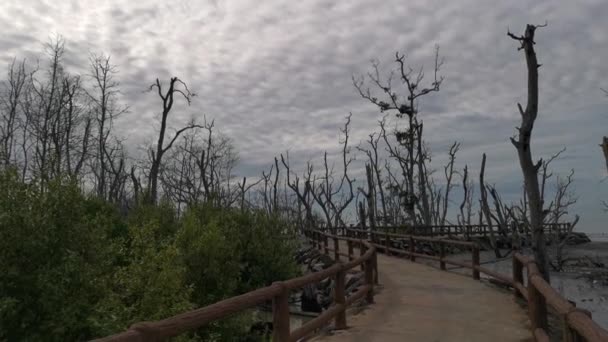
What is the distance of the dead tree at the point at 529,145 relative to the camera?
1381 cm

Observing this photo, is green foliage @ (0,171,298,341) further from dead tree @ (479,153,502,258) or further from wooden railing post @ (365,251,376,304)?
dead tree @ (479,153,502,258)

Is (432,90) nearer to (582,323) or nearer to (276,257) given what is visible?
(276,257)

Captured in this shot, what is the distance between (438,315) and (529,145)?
23.2 ft

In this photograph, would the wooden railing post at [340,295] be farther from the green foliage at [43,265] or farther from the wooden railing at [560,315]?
the green foliage at [43,265]

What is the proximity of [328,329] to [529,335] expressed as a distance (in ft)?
9.18

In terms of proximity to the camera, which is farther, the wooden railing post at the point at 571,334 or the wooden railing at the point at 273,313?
the wooden railing post at the point at 571,334

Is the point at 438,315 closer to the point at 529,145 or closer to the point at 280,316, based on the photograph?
the point at 280,316

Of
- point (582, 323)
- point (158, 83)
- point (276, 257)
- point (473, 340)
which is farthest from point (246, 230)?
point (158, 83)

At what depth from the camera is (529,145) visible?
46.3 ft

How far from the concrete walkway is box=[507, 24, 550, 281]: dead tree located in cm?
215

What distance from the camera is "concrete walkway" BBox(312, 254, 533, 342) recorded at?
24.4 feet

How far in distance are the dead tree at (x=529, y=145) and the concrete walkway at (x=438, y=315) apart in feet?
7.07

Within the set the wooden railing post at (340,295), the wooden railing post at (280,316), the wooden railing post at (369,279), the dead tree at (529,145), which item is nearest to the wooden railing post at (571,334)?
the wooden railing post at (280,316)

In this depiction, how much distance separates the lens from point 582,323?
3561 millimetres
